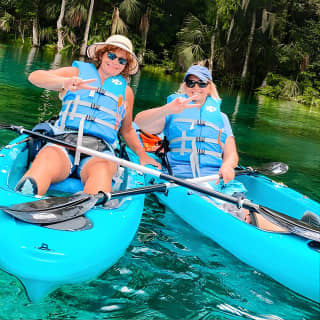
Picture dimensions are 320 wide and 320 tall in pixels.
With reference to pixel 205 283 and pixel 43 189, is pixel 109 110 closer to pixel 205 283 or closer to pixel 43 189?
pixel 43 189

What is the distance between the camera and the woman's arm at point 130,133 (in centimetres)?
355

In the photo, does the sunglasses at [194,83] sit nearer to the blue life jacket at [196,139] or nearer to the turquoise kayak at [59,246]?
the blue life jacket at [196,139]

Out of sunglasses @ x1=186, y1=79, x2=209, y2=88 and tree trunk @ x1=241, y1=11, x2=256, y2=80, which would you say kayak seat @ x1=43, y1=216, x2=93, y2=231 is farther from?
tree trunk @ x1=241, y1=11, x2=256, y2=80

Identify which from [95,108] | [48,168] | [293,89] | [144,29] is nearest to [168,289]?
[48,168]

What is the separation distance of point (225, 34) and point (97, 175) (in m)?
19.5

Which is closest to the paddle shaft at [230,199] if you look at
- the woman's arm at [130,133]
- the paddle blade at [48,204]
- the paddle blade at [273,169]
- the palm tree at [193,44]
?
the paddle blade at [48,204]

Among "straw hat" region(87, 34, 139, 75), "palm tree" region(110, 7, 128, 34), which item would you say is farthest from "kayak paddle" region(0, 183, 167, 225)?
"palm tree" region(110, 7, 128, 34)

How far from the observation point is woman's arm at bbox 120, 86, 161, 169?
3555mm

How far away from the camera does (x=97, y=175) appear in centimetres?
284

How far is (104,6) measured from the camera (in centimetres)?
2323

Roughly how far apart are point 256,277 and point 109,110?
1.61 metres

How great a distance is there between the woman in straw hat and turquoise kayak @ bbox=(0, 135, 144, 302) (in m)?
0.28

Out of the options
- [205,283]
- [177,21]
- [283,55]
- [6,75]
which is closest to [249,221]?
[205,283]

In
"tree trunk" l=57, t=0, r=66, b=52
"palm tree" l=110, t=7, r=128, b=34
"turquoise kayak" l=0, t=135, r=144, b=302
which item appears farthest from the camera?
"tree trunk" l=57, t=0, r=66, b=52
